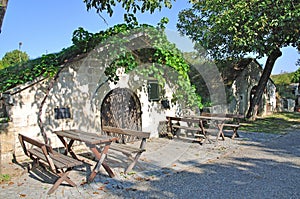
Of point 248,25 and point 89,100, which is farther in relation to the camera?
point 248,25

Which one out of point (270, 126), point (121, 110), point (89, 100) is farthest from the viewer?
point (270, 126)

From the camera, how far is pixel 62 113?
636cm

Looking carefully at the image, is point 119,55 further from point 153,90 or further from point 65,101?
point 153,90

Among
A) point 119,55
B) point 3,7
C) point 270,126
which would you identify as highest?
point 3,7

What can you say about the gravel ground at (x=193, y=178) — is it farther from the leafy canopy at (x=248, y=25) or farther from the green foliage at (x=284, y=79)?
the green foliage at (x=284, y=79)

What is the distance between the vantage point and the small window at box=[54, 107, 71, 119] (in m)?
6.25

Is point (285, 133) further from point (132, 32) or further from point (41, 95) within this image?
point (41, 95)

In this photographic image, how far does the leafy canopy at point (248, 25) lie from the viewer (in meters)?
9.14

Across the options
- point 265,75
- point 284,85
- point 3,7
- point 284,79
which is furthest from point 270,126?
point 284,79

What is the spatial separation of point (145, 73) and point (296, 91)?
19988mm

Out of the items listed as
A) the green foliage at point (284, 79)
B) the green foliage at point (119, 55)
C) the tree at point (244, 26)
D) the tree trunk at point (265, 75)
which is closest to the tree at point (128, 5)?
the green foliage at point (119, 55)

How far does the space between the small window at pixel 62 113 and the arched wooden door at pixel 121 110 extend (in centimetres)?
117

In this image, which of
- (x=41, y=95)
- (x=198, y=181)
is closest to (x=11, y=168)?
(x=41, y=95)

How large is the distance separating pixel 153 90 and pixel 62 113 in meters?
3.28
